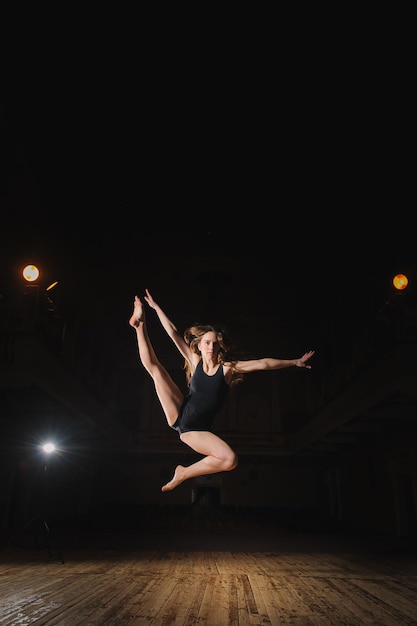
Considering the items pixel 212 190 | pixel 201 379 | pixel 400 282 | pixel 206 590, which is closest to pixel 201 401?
pixel 201 379

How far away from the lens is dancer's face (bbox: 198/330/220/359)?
13.0 feet

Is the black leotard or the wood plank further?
the wood plank

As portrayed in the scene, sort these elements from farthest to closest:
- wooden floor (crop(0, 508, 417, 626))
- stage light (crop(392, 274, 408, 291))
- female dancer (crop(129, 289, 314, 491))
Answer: stage light (crop(392, 274, 408, 291)), wooden floor (crop(0, 508, 417, 626)), female dancer (crop(129, 289, 314, 491))

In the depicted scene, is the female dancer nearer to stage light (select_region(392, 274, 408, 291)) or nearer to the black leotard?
the black leotard

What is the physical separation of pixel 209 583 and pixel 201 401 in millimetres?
3371

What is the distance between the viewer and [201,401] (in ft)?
12.6

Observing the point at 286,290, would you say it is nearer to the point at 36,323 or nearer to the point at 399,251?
the point at 399,251

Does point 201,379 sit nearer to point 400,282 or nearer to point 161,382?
point 161,382

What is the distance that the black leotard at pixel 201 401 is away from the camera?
3779mm

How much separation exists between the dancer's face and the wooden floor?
2.28 meters

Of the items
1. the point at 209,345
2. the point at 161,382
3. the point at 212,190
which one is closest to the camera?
the point at 161,382

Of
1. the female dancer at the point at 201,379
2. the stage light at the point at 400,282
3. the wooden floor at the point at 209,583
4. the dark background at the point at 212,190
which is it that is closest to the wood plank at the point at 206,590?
the wooden floor at the point at 209,583

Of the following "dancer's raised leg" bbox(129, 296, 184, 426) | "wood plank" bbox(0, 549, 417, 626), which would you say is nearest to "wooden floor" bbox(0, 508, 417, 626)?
"wood plank" bbox(0, 549, 417, 626)

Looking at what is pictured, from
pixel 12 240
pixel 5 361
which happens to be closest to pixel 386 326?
pixel 5 361
